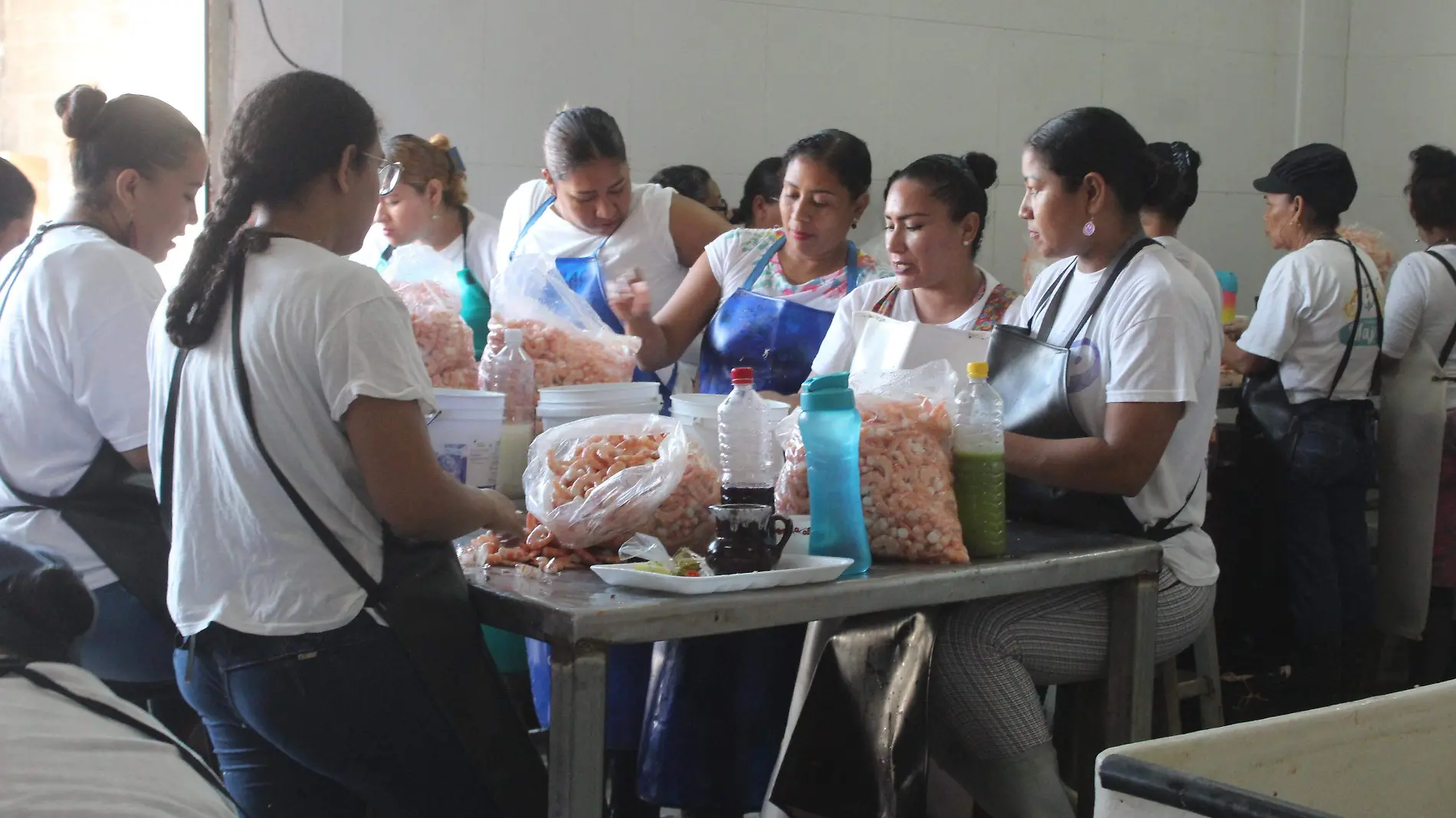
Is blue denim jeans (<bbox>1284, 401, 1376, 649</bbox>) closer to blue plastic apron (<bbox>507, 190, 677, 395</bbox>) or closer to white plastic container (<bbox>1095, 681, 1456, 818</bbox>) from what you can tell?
blue plastic apron (<bbox>507, 190, 677, 395</bbox>)

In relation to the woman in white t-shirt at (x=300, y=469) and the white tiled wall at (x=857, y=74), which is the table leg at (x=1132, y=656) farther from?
the white tiled wall at (x=857, y=74)

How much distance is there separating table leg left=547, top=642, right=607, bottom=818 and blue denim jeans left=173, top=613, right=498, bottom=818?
0.53 feet

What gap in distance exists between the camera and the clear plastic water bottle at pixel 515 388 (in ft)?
7.36

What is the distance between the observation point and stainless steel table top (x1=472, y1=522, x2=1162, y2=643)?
1478 millimetres

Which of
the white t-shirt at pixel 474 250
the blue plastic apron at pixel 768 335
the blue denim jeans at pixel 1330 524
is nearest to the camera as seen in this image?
the blue plastic apron at pixel 768 335

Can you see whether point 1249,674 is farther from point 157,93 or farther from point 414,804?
point 157,93

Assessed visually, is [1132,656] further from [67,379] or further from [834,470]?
[67,379]

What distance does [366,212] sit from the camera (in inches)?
65.6

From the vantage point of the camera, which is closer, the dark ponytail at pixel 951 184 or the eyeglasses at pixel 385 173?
the eyeglasses at pixel 385 173

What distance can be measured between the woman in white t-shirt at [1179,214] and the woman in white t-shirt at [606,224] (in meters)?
1.14

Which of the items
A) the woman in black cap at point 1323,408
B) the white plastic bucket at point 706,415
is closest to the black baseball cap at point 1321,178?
the woman in black cap at point 1323,408

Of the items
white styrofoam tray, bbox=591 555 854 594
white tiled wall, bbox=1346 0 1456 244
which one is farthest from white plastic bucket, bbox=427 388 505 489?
white tiled wall, bbox=1346 0 1456 244

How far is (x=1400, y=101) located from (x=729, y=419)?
17.3ft

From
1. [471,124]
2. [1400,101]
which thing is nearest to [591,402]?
[471,124]
